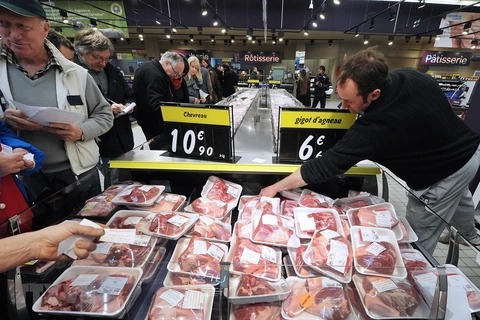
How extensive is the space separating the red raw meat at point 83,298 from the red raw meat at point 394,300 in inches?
40.9

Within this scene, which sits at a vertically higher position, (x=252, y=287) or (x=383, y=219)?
(x=383, y=219)

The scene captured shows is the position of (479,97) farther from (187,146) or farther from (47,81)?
(47,81)

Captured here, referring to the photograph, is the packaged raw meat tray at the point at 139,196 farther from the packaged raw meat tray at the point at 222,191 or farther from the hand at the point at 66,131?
the hand at the point at 66,131

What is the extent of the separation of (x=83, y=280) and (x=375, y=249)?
4.48 feet

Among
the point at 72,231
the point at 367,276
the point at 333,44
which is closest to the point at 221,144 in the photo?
the point at 72,231

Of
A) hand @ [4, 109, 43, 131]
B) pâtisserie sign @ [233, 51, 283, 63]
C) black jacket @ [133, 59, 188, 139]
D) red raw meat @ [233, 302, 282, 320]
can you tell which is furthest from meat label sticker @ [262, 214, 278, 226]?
pâtisserie sign @ [233, 51, 283, 63]

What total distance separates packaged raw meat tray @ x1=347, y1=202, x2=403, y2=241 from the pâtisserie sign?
647 inches

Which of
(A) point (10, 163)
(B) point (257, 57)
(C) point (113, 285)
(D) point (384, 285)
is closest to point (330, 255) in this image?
(D) point (384, 285)

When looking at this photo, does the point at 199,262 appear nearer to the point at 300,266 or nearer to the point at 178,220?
the point at 178,220

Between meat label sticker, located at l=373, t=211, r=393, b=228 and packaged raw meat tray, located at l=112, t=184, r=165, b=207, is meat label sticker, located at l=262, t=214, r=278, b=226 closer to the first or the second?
meat label sticker, located at l=373, t=211, r=393, b=228

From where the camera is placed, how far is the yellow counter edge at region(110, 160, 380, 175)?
155 cm

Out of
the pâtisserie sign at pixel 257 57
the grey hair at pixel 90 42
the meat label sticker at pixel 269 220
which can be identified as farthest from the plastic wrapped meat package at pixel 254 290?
the pâtisserie sign at pixel 257 57

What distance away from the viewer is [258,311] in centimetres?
104

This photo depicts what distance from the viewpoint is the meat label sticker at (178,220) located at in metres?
1.30
